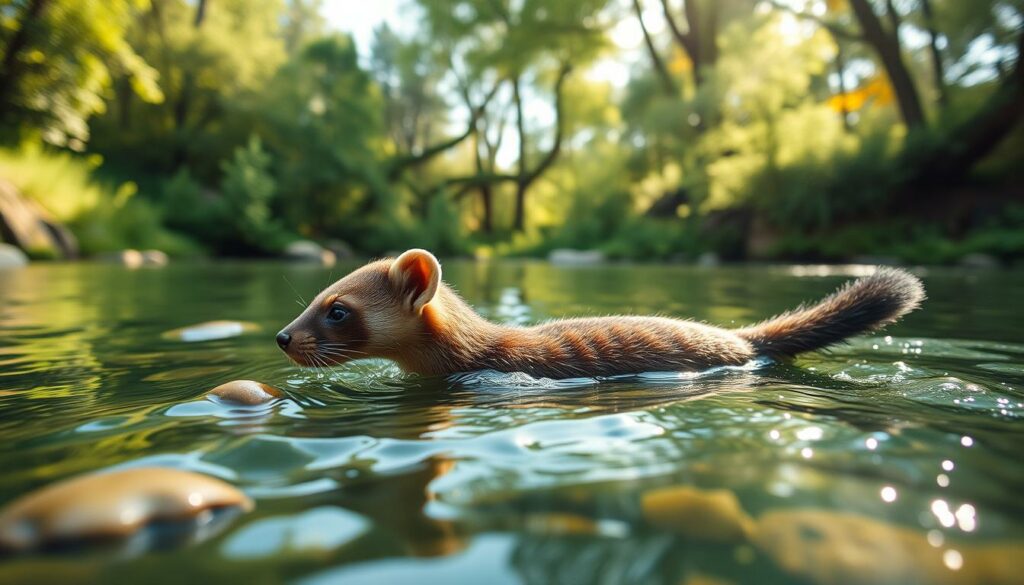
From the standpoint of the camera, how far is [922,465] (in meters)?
1.80

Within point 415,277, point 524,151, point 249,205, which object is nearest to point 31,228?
point 249,205

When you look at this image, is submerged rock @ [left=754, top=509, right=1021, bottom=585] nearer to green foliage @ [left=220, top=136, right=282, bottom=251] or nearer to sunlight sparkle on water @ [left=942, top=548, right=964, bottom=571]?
sunlight sparkle on water @ [left=942, top=548, right=964, bottom=571]

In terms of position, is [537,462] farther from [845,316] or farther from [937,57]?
[937,57]

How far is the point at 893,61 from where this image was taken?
2255cm

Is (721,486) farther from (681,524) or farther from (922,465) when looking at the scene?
(922,465)

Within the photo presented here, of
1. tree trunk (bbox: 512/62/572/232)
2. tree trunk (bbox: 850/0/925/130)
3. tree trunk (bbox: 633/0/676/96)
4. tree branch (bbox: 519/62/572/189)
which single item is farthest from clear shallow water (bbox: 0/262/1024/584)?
tree trunk (bbox: 512/62/572/232)

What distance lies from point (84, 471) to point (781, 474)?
201 centimetres

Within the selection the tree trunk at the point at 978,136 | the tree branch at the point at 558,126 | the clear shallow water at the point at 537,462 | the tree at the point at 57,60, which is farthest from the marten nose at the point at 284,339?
the tree branch at the point at 558,126

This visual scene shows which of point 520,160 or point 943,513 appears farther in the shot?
point 520,160

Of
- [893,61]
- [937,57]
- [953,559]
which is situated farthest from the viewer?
[937,57]

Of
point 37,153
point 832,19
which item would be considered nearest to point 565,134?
point 832,19

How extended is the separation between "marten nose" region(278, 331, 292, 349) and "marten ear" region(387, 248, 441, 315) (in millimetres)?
628

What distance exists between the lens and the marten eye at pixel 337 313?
135 inches

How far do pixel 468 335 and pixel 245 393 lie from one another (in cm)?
127
